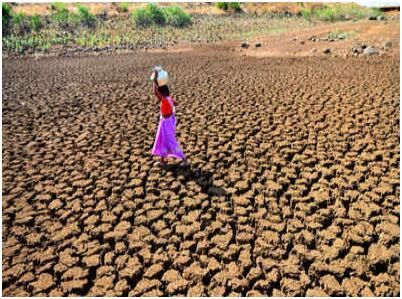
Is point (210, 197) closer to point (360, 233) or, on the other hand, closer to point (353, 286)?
point (360, 233)

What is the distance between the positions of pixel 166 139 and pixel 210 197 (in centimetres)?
103

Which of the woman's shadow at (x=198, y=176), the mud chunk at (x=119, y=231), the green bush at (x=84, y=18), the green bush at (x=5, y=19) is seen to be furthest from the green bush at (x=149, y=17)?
the mud chunk at (x=119, y=231)

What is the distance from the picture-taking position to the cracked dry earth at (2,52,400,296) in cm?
292

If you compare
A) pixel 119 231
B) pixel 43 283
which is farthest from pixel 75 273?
pixel 119 231

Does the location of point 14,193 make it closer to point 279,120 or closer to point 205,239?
point 205,239

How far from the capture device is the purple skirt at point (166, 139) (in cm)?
448

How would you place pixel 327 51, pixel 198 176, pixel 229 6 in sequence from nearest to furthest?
1. pixel 198 176
2. pixel 327 51
3. pixel 229 6

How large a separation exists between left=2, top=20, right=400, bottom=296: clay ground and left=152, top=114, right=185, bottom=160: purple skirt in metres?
0.22

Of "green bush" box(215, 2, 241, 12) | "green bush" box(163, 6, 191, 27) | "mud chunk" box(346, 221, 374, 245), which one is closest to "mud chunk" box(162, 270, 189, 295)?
"mud chunk" box(346, 221, 374, 245)

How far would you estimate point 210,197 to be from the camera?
398 cm

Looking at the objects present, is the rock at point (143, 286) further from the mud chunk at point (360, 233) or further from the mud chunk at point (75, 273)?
the mud chunk at point (360, 233)

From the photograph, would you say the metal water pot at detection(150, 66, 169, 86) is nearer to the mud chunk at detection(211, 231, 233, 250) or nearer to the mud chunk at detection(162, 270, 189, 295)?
the mud chunk at detection(211, 231, 233, 250)

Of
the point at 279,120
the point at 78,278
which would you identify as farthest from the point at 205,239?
the point at 279,120

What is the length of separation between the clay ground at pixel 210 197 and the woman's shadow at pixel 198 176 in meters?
0.02
